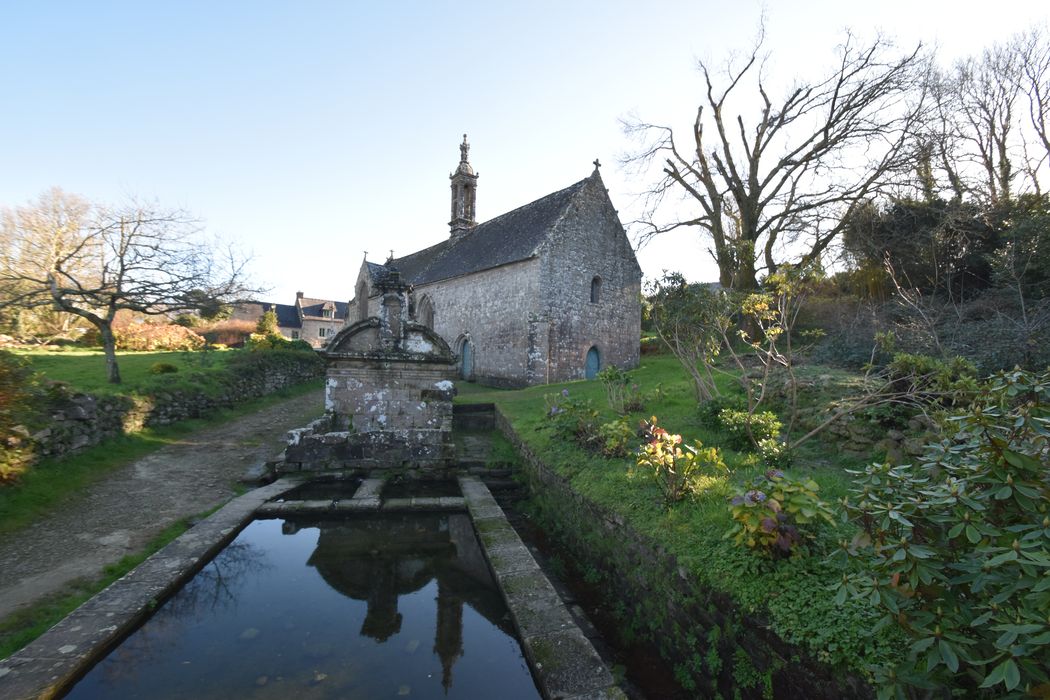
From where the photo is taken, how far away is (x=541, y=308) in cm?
1975

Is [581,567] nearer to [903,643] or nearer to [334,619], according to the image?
[334,619]

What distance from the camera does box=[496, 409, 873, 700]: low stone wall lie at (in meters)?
2.85

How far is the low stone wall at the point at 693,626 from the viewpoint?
2848 millimetres

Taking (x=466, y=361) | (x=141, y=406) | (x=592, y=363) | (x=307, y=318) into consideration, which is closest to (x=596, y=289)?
(x=592, y=363)

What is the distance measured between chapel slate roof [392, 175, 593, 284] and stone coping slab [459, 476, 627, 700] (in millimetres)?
15811

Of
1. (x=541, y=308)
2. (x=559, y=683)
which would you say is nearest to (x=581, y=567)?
(x=559, y=683)

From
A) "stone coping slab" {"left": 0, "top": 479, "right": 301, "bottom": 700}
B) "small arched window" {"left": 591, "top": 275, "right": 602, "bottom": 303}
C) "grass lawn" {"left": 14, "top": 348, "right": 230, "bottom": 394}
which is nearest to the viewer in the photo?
"stone coping slab" {"left": 0, "top": 479, "right": 301, "bottom": 700}

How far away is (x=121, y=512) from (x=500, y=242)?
1915 centimetres

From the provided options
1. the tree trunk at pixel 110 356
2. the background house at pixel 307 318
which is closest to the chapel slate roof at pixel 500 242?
the tree trunk at pixel 110 356

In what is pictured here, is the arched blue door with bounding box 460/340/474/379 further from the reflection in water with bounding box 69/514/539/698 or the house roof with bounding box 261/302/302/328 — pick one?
the house roof with bounding box 261/302/302/328

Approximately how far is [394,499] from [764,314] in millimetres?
6311

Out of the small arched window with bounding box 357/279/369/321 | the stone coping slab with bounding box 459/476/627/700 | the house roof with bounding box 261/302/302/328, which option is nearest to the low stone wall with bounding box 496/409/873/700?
the stone coping slab with bounding box 459/476/627/700

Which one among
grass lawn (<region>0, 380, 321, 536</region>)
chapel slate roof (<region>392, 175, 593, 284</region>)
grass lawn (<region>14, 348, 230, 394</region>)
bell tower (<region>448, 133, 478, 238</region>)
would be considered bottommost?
grass lawn (<region>0, 380, 321, 536</region>)

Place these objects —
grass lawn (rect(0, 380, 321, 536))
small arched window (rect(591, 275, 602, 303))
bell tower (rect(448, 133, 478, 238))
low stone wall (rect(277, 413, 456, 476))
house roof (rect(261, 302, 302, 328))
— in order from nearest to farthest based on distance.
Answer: grass lawn (rect(0, 380, 321, 536)), low stone wall (rect(277, 413, 456, 476)), small arched window (rect(591, 275, 602, 303)), bell tower (rect(448, 133, 478, 238)), house roof (rect(261, 302, 302, 328))
